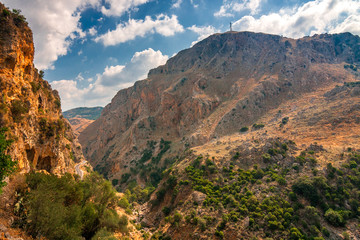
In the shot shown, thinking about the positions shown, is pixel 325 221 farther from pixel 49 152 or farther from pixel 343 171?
pixel 49 152

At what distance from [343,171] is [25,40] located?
48.9 meters

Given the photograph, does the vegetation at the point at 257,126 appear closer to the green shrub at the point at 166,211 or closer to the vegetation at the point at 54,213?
the green shrub at the point at 166,211

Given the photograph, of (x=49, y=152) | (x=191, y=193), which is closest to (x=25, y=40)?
(x=49, y=152)

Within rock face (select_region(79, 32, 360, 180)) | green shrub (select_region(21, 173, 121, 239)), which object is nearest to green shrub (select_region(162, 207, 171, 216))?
green shrub (select_region(21, 173, 121, 239))

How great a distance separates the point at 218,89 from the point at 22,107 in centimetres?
7278

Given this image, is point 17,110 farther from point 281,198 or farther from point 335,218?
point 335,218

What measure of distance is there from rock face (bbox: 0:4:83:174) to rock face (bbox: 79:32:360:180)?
4449 centimetres

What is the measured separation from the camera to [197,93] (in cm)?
7944

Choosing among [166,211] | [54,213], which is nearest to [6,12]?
[54,213]

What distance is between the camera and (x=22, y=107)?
18.0 m

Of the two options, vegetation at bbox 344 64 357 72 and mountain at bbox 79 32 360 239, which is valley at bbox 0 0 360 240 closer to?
vegetation at bbox 344 64 357 72

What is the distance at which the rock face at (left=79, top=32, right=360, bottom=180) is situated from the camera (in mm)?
68312

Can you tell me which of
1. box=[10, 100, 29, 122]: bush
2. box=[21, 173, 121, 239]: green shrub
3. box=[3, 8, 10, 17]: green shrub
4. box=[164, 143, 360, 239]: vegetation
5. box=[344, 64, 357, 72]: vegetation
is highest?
box=[344, 64, 357, 72]: vegetation

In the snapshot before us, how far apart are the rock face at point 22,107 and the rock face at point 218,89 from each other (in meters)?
44.5
